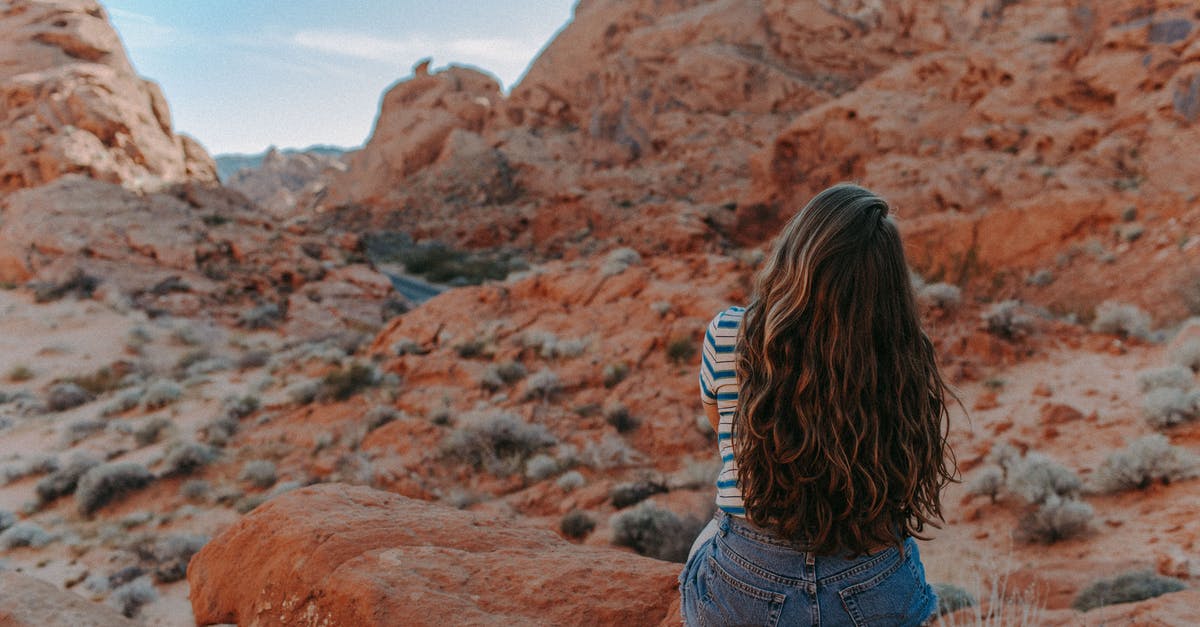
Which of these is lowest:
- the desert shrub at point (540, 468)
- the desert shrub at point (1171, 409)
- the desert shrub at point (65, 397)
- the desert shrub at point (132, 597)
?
the desert shrub at point (65, 397)

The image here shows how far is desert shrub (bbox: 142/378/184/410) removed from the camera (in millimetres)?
10641

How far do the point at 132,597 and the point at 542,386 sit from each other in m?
4.97

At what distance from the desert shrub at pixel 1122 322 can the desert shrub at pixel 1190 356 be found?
1.48m

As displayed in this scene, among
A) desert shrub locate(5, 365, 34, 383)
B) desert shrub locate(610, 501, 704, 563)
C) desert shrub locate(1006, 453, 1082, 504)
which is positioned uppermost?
desert shrub locate(1006, 453, 1082, 504)

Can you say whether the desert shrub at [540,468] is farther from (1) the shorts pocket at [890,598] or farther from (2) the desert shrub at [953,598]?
(1) the shorts pocket at [890,598]

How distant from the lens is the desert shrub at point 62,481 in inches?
298

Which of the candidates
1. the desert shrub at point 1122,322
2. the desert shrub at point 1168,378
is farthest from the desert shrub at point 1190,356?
the desert shrub at point 1122,322

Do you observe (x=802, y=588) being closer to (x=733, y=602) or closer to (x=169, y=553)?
(x=733, y=602)

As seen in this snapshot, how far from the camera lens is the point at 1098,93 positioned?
15.4 meters

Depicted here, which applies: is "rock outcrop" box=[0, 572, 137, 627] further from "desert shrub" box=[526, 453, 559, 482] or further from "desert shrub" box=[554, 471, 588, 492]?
"desert shrub" box=[526, 453, 559, 482]

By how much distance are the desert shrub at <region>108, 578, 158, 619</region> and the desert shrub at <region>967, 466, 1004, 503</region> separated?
6938 mm

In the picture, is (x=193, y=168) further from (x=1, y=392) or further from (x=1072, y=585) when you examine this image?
(x=1072, y=585)

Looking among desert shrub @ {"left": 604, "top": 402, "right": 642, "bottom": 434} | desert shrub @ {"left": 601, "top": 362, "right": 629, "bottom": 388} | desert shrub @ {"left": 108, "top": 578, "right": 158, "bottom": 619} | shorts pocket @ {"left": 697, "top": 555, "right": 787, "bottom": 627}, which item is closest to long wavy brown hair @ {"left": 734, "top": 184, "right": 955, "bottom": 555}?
shorts pocket @ {"left": 697, "top": 555, "right": 787, "bottom": 627}

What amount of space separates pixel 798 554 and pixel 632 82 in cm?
3955
